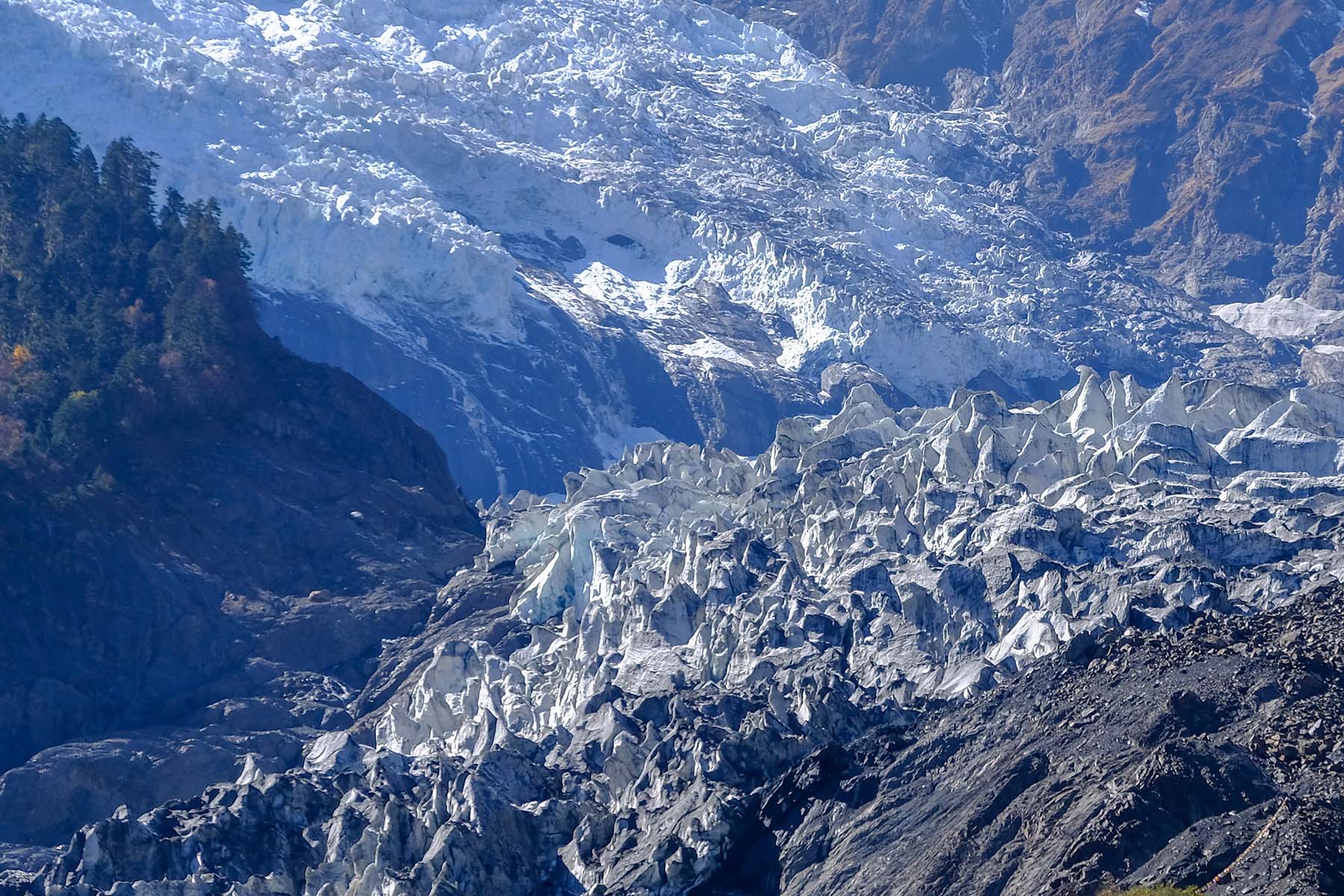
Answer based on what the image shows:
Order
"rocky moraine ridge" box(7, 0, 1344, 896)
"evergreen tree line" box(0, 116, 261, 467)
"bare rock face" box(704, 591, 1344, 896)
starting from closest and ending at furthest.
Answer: "bare rock face" box(704, 591, 1344, 896) < "rocky moraine ridge" box(7, 0, 1344, 896) < "evergreen tree line" box(0, 116, 261, 467)

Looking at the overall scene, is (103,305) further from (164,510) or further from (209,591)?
(209,591)

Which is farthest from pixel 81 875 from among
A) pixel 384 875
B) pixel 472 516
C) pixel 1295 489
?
pixel 472 516

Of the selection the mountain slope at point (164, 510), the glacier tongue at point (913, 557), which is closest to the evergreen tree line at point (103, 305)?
the mountain slope at point (164, 510)

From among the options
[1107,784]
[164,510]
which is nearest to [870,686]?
[1107,784]

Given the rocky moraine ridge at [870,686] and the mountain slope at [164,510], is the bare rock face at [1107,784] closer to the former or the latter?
the rocky moraine ridge at [870,686]

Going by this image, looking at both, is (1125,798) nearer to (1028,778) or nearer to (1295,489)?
(1028,778)

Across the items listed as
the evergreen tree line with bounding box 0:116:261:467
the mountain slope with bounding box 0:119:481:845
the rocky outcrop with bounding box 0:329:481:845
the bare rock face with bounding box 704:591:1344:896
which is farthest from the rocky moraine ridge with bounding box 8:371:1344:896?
the evergreen tree line with bounding box 0:116:261:467

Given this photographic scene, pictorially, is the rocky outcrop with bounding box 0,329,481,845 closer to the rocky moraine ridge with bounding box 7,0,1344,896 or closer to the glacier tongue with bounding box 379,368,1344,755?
the rocky moraine ridge with bounding box 7,0,1344,896
